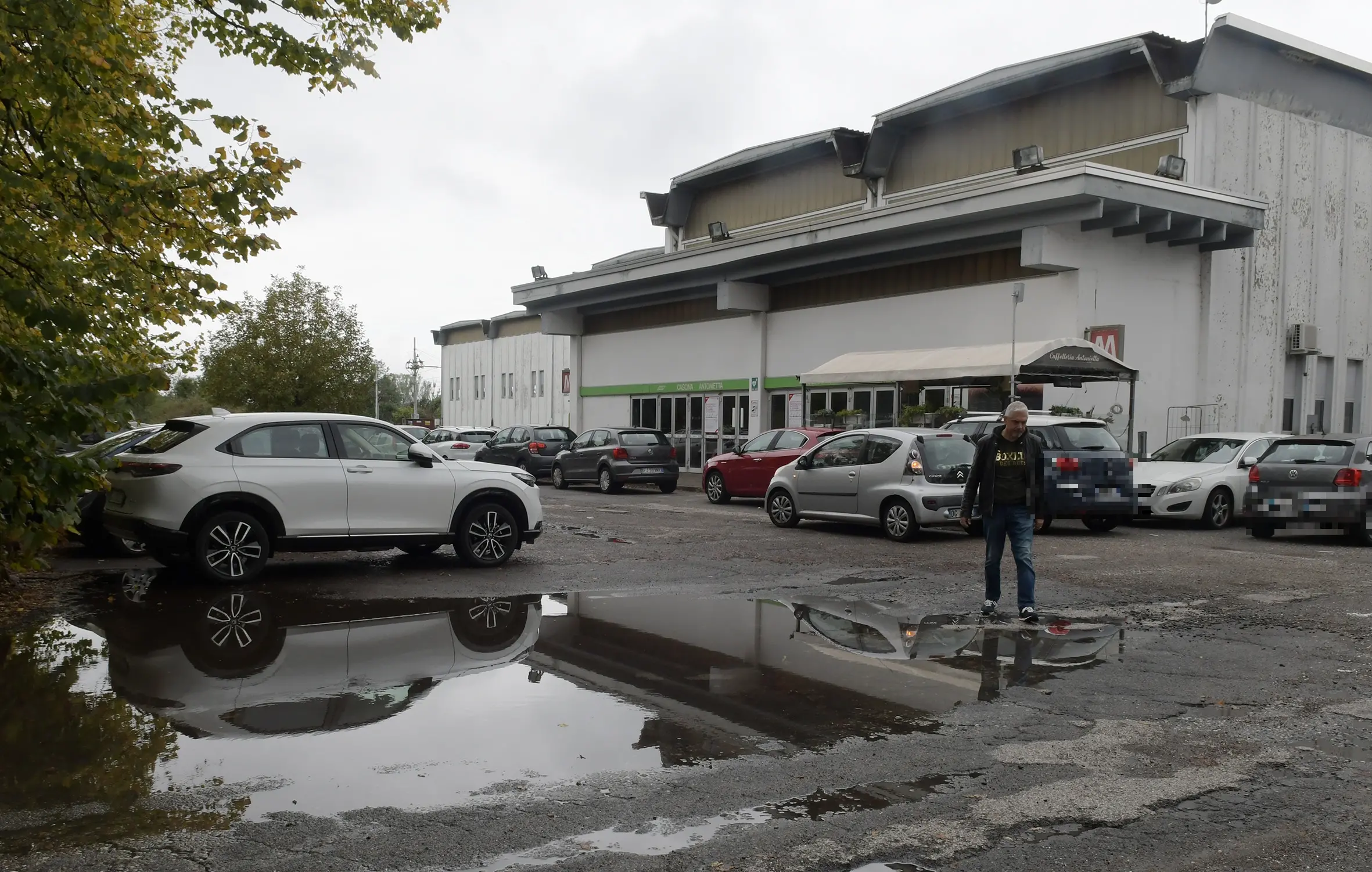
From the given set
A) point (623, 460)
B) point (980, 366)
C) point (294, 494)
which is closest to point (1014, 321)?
point (980, 366)

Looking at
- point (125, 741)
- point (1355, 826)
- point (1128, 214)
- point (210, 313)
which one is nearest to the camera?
point (1355, 826)

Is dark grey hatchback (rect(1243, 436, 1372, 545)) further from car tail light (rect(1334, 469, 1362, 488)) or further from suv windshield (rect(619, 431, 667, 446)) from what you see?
suv windshield (rect(619, 431, 667, 446))

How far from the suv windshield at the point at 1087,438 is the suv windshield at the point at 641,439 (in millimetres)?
12249

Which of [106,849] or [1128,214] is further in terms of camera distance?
[1128,214]

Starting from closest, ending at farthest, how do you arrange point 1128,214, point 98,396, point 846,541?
1. point 98,396
2. point 846,541
3. point 1128,214

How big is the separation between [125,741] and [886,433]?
11.6m

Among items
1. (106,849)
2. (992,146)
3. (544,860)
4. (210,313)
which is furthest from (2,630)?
→ (992,146)

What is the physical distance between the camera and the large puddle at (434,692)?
490 centimetres

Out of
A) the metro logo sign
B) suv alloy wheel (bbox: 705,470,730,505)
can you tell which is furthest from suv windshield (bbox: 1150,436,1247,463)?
suv alloy wheel (bbox: 705,470,730,505)

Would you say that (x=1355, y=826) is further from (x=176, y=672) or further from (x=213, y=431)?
(x=213, y=431)

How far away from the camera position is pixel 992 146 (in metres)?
30.6

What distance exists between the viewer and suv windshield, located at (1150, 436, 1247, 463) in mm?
18328

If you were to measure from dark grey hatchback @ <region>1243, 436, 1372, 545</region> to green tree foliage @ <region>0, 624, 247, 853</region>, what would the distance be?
1436cm

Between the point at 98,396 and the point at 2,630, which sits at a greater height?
the point at 98,396
